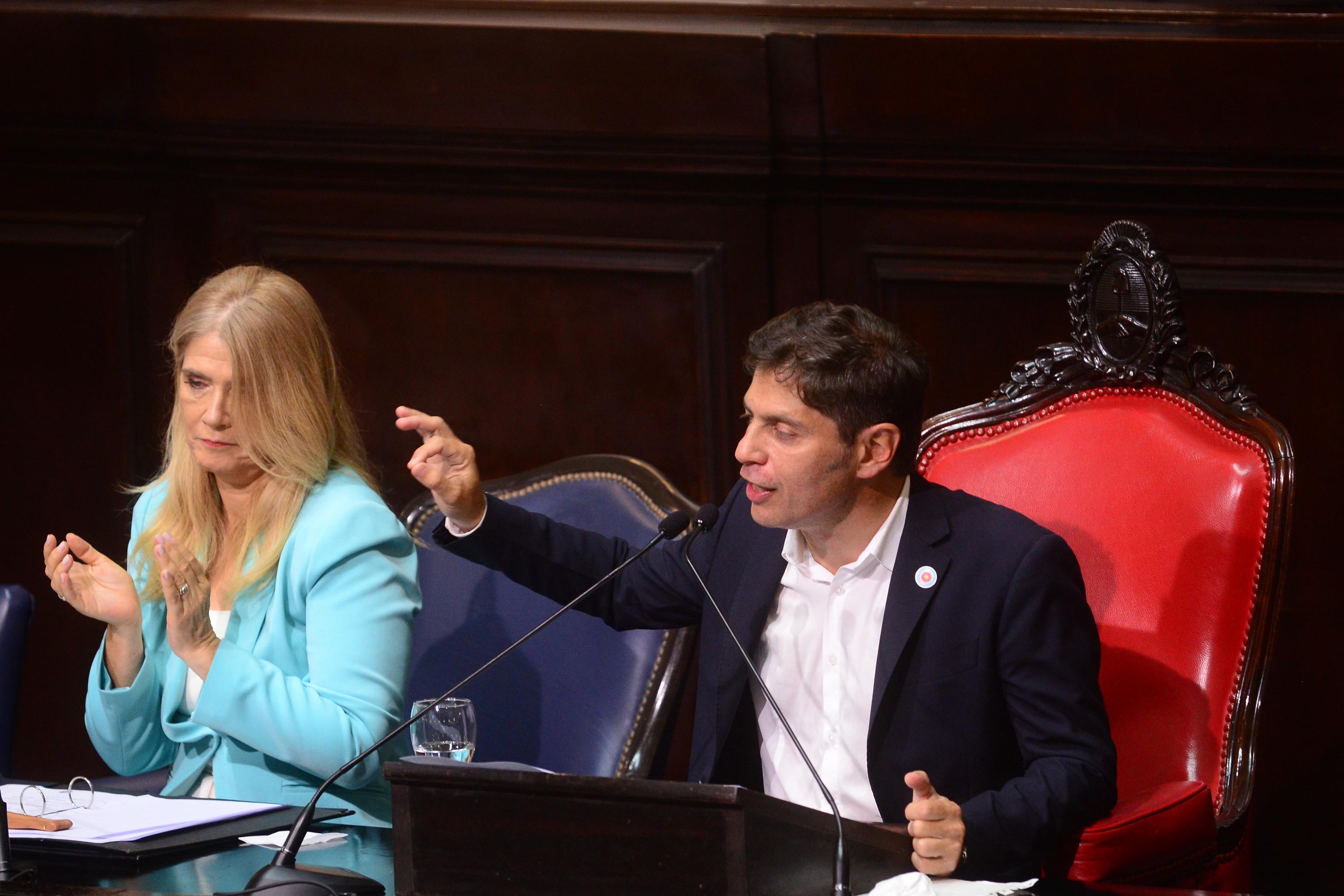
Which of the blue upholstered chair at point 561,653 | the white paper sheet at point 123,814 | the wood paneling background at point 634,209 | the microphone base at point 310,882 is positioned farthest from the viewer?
the wood paneling background at point 634,209

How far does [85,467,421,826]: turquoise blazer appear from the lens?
195cm

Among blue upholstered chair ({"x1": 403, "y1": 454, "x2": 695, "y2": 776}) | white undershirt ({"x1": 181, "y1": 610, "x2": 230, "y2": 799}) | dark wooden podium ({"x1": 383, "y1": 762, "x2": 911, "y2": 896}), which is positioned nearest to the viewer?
dark wooden podium ({"x1": 383, "y1": 762, "x2": 911, "y2": 896})

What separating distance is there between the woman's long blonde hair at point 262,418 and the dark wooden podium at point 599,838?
0.92 m

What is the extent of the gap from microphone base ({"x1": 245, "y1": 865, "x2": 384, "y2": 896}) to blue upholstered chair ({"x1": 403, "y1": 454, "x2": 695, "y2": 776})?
0.88m

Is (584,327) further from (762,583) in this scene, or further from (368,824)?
(368,824)

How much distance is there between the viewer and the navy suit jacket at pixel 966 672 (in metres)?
1.69

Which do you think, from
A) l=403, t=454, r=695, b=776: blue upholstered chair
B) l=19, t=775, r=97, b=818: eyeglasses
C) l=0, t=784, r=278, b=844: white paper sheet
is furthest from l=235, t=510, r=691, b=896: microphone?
l=403, t=454, r=695, b=776: blue upholstered chair

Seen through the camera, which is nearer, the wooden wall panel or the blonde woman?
the blonde woman

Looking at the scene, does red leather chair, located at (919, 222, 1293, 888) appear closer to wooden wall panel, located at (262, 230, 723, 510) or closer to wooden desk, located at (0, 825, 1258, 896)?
wooden desk, located at (0, 825, 1258, 896)

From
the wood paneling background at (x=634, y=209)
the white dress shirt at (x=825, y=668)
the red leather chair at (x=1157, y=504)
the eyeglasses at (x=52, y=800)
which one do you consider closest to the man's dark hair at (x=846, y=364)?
the white dress shirt at (x=825, y=668)

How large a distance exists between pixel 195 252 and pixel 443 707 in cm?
177

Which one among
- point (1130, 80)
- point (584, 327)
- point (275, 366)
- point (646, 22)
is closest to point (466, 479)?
point (275, 366)

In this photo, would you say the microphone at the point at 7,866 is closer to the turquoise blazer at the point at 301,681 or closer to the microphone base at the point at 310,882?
the microphone base at the point at 310,882

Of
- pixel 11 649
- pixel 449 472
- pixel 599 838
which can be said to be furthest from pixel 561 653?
pixel 599 838
